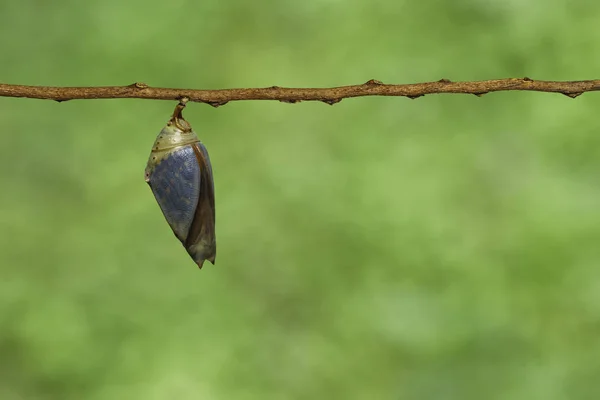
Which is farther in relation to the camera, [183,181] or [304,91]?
[183,181]

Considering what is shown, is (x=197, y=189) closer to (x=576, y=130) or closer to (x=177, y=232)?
(x=177, y=232)

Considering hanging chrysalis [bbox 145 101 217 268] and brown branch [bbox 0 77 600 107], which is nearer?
brown branch [bbox 0 77 600 107]

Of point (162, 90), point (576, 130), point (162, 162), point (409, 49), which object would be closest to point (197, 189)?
point (162, 162)

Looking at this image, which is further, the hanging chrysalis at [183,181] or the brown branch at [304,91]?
the hanging chrysalis at [183,181]
